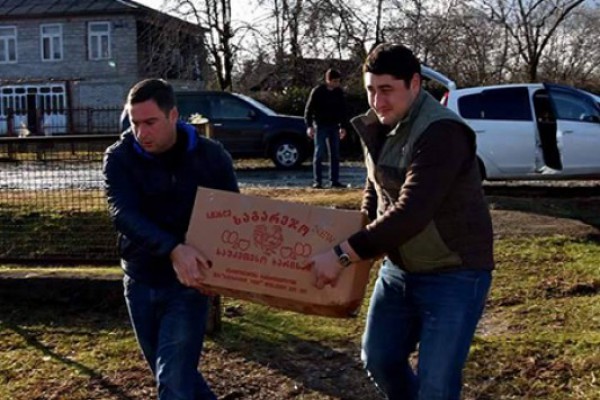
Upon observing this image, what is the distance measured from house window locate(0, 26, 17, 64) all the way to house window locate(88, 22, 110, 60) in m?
4.33

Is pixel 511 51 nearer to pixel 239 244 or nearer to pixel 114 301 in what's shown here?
pixel 114 301

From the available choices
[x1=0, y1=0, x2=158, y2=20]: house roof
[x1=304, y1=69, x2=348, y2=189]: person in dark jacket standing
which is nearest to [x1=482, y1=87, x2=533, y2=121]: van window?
[x1=304, y1=69, x2=348, y2=189]: person in dark jacket standing

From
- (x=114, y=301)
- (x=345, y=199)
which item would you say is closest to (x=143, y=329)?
(x=114, y=301)

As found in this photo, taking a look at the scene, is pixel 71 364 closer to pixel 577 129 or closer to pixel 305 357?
pixel 305 357

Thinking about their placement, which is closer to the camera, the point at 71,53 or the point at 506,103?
the point at 506,103

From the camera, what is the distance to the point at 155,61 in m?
39.6

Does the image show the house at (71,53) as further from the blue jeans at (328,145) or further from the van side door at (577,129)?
the van side door at (577,129)

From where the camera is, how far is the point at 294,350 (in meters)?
5.47

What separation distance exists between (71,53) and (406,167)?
4395cm

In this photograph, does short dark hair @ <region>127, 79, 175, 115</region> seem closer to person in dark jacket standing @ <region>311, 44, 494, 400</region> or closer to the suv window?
person in dark jacket standing @ <region>311, 44, 494, 400</region>

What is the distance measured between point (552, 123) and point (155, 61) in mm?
29175

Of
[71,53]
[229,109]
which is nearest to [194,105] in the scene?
[229,109]

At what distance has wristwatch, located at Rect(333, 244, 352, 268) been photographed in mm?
3294

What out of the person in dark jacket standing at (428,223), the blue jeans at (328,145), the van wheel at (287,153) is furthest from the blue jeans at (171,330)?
the van wheel at (287,153)
